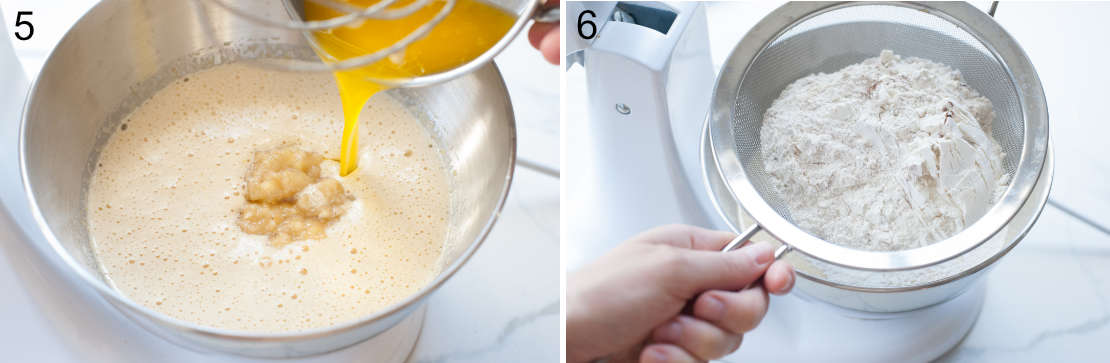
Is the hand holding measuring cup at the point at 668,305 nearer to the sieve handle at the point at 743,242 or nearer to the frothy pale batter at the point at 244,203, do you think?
the sieve handle at the point at 743,242

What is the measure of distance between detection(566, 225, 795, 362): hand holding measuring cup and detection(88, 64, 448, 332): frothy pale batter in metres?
0.27

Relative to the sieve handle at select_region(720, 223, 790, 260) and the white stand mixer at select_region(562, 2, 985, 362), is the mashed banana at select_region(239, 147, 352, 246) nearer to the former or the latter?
the white stand mixer at select_region(562, 2, 985, 362)

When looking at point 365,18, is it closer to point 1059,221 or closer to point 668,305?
point 668,305

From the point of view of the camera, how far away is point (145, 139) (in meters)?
1.07

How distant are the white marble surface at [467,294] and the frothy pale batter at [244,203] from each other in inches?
2.2

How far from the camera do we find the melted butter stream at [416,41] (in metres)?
0.94

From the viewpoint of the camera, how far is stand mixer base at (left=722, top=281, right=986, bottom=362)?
104 cm

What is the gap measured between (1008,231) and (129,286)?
3.13 feet

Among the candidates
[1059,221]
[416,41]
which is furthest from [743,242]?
[1059,221]

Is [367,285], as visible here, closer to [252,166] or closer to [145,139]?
[252,166]

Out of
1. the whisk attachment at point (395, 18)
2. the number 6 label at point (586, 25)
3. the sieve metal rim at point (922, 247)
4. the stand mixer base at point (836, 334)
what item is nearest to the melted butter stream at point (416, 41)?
the whisk attachment at point (395, 18)

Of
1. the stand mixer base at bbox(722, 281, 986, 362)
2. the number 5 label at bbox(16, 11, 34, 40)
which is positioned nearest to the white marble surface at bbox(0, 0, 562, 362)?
the number 5 label at bbox(16, 11, 34, 40)

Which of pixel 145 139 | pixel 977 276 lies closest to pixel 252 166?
pixel 145 139

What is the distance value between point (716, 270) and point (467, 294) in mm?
464
